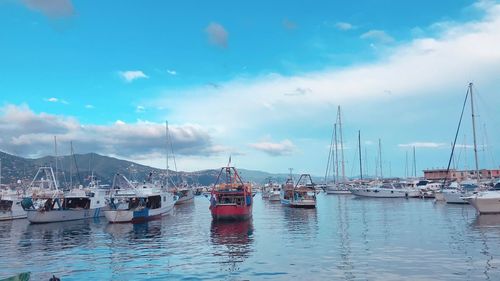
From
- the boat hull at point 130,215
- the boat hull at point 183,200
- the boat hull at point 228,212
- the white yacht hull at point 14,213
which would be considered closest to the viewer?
the boat hull at point 228,212

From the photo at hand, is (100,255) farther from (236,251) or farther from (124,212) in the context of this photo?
(124,212)

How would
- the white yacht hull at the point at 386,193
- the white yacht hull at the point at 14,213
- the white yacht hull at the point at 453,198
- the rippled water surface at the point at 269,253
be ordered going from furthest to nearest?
the white yacht hull at the point at 386,193, the white yacht hull at the point at 453,198, the white yacht hull at the point at 14,213, the rippled water surface at the point at 269,253

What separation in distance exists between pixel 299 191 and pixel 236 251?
5237 cm

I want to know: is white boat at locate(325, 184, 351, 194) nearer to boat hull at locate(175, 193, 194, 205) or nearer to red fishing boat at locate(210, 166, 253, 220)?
boat hull at locate(175, 193, 194, 205)

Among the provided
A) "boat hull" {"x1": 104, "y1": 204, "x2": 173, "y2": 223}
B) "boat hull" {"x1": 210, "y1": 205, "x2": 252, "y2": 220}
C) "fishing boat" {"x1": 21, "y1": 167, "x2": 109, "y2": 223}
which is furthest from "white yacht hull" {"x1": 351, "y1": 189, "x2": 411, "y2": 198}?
"boat hull" {"x1": 210, "y1": 205, "x2": 252, "y2": 220}

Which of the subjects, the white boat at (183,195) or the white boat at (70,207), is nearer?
the white boat at (70,207)

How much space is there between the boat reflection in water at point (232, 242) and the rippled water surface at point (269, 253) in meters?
0.07

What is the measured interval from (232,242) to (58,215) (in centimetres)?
3695

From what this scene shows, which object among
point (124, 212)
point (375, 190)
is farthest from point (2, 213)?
point (375, 190)

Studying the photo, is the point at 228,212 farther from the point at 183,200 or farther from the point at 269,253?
the point at 183,200

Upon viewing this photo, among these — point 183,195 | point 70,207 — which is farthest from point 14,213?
point 183,195

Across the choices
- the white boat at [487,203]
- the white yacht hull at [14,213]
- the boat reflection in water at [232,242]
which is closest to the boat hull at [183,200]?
the white yacht hull at [14,213]

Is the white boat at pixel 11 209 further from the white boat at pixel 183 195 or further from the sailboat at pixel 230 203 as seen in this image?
the white boat at pixel 183 195

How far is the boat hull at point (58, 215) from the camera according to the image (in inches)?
2421
